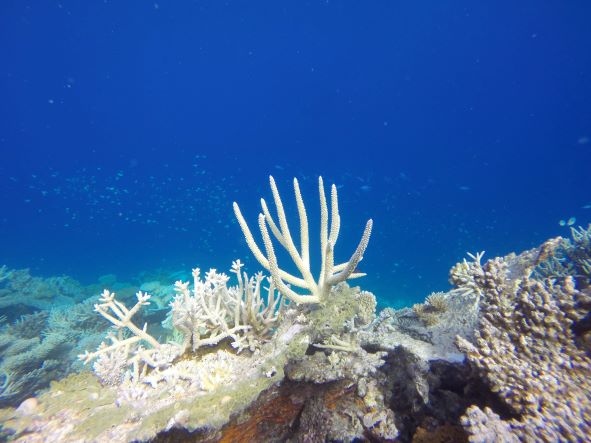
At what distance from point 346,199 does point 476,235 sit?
75.7ft

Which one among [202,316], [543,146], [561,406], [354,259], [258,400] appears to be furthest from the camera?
[543,146]

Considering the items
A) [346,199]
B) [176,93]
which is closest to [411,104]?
[346,199]

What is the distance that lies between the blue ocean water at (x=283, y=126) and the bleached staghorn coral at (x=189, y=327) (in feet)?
109

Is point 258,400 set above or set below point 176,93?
below

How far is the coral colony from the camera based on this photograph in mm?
2002

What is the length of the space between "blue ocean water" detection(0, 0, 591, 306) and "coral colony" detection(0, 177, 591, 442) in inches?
1306

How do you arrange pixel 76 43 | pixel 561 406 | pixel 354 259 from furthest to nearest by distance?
pixel 76 43, pixel 354 259, pixel 561 406

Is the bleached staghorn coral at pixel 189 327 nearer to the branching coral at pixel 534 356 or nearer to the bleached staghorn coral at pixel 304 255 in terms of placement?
the bleached staghorn coral at pixel 304 255

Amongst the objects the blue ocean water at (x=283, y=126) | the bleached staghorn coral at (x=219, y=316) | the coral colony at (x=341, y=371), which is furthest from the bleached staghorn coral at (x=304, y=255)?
the blue ocean water at (x=283, y=126)

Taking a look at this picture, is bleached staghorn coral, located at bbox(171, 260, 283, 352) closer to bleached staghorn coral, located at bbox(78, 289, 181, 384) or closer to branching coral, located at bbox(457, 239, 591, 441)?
bleached staghorn coral, located at bbox(78, 289, 181, 384)

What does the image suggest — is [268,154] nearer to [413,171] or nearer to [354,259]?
[413,171]

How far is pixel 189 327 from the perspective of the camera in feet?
9.14

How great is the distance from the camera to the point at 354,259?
2467mm

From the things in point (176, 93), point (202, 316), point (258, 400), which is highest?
point (176, 93)
